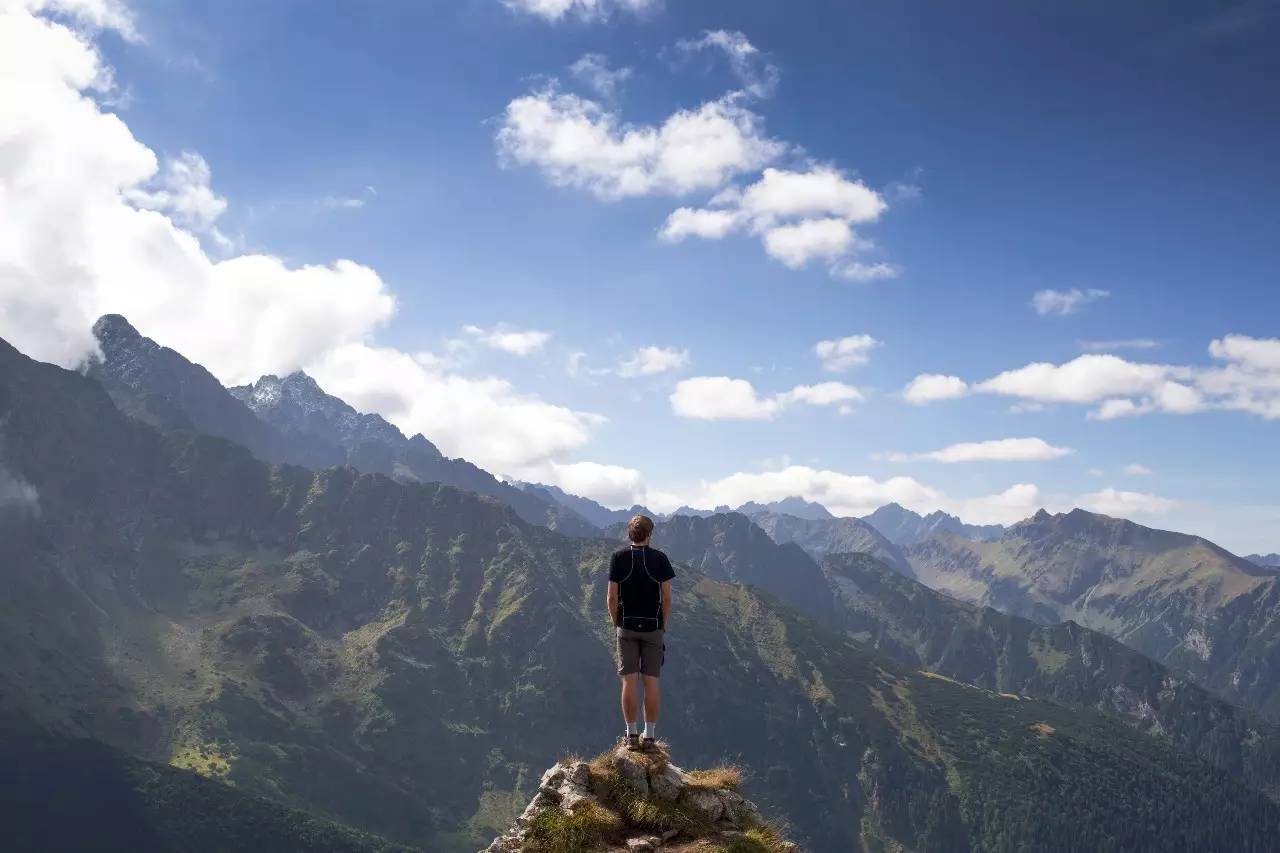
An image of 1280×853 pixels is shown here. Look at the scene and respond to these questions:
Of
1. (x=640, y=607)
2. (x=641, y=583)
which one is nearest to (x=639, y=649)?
(x=640, y=607)

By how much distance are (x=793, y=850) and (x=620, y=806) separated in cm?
422

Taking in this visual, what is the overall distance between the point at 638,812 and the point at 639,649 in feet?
13.0

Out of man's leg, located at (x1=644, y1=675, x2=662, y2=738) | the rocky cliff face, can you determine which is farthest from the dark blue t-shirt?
the rocky cliff face

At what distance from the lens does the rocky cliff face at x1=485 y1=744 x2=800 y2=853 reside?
59.3ft

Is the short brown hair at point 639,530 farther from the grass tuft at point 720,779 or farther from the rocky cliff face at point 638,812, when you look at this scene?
the grass tuft at point 720,779

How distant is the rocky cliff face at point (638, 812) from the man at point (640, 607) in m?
1.30

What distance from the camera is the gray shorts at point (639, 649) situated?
68.9 ft

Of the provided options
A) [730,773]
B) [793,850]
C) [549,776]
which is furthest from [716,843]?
[549,776]

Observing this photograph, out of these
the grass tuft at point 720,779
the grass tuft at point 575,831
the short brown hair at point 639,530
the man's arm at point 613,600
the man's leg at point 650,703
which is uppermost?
the short brown hair at point 639,530

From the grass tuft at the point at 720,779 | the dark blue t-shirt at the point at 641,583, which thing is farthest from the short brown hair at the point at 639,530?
the grass tuft at the point at 720,779

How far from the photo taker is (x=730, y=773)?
21.1 metres

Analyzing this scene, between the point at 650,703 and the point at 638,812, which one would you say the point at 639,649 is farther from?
the point at 638,812

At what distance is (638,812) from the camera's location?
18.8 m

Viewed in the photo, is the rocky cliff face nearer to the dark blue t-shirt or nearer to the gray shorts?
the gray shorts
